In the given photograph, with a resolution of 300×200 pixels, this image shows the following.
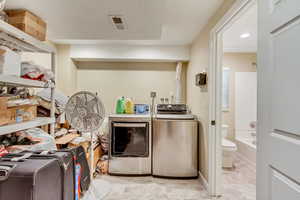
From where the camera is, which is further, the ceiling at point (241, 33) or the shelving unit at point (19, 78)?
the ceiling at point (241, 33)

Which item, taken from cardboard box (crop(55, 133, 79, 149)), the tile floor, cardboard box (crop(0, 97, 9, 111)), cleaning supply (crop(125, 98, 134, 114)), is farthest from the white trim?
cardboard box (crop(0, 97, 9, 111))

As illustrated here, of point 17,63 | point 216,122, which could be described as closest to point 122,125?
point 216,122

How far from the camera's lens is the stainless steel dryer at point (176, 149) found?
274cm

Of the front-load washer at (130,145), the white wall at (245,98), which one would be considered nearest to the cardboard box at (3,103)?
the front-load washer at (130,145)

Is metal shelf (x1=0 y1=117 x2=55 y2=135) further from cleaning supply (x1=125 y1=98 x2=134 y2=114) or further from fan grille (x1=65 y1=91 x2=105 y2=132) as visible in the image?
cleaning supply (x1=125 y1=98 x2=134 y2=114)

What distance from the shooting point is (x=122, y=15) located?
1.84 meters

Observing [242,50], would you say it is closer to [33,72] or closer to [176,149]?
[176,149]

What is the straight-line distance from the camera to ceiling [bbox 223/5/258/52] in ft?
7.87

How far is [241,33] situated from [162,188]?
9.05 feet

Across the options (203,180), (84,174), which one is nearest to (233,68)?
(203,180)

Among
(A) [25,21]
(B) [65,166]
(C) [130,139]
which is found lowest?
(C) [130,139]

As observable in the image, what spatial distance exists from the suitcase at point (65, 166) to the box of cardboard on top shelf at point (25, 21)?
1109mm

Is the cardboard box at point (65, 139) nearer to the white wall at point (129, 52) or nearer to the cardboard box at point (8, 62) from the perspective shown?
the cardboard box at point (8, 62)

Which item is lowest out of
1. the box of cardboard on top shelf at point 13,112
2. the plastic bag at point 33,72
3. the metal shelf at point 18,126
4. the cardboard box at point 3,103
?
the metal shelf at point 18,126
